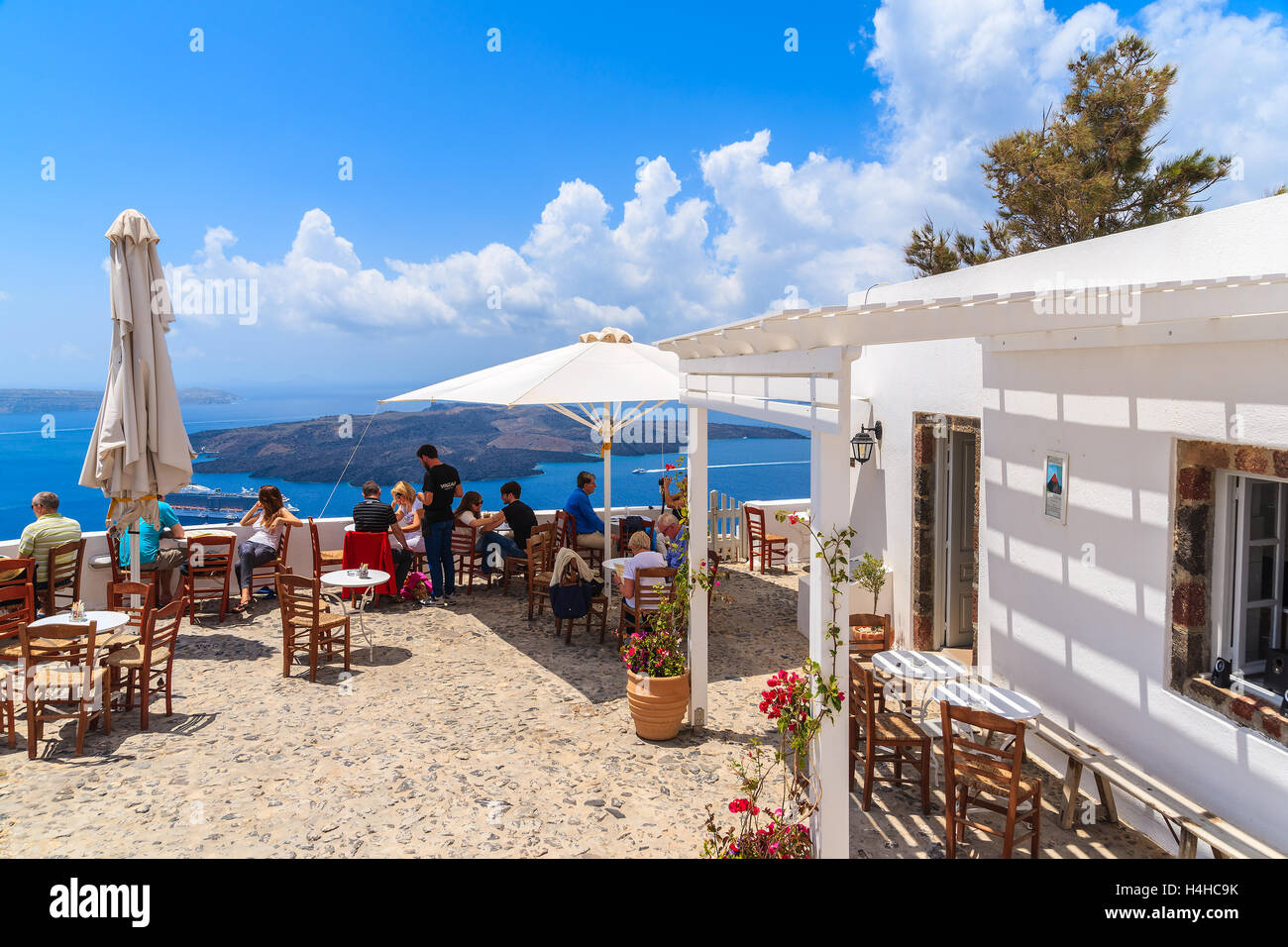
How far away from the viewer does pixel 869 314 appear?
2979 mm

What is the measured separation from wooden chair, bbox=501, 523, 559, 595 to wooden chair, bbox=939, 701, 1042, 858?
18.2 feet

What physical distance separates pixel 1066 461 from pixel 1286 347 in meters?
1.60

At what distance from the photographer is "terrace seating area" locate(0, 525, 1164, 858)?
13.2 ft

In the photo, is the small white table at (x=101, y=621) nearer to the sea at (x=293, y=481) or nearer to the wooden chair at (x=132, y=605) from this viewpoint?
the wooden chair at (x=132, y=605)

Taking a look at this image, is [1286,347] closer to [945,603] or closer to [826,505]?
[826,505]

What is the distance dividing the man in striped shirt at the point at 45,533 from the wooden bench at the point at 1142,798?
8384mm

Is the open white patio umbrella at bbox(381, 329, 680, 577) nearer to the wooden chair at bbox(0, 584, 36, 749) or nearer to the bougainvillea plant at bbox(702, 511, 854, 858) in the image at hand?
the bougainvillea plant at bbox(702, 511, 854, 858)

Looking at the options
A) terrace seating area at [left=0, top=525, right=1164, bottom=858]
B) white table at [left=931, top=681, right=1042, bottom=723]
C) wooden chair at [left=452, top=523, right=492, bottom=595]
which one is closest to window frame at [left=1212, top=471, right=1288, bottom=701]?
white table at [left=931, top=681, right=1042, bottom=723]

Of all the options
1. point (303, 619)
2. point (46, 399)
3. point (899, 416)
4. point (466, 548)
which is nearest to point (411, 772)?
point (303, 619)

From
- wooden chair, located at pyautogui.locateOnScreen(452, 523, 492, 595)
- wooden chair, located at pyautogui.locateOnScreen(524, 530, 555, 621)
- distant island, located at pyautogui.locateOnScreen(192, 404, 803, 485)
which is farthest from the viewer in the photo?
distant island, located at pyautogui.locateOnScreen(192, 404, 803, 485)

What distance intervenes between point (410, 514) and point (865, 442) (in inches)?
220

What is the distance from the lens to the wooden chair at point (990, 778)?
3.67m

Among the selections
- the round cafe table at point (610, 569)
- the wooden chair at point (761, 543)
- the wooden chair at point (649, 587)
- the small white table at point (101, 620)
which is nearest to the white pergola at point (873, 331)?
the wooden chair at point (649, 587)

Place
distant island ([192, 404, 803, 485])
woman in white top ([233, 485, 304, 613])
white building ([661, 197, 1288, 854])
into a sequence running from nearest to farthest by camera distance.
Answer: white building ([661, 197, 1288, 854]), woman in white top ([233, 485, 304, 613]), distant island ([192, 404, 803, 485])
